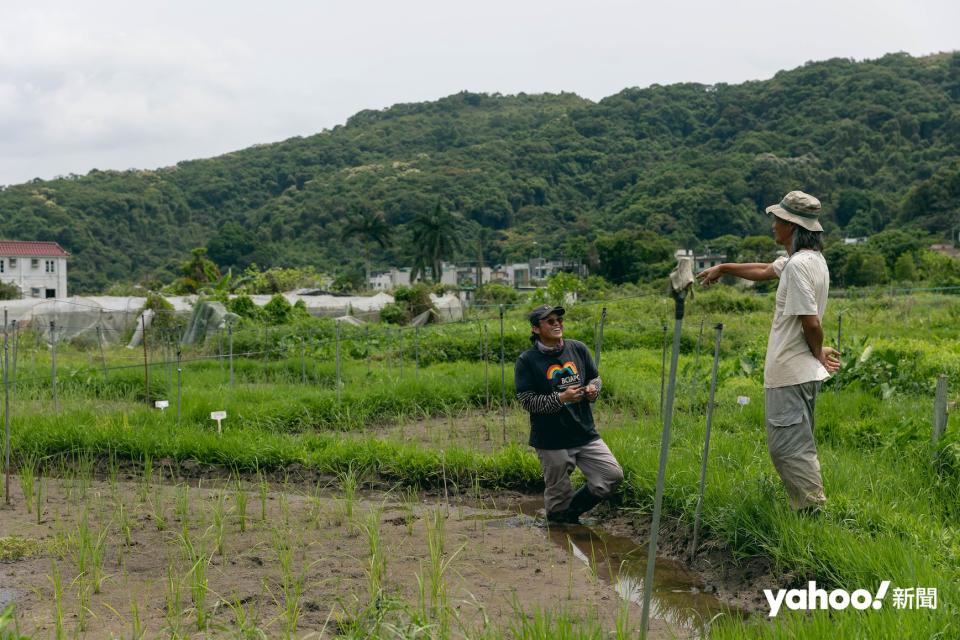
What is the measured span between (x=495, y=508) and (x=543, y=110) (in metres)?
110

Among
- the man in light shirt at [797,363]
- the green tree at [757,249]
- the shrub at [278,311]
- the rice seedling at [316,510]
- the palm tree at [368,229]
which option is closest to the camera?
the man in light shirt at [797,363]

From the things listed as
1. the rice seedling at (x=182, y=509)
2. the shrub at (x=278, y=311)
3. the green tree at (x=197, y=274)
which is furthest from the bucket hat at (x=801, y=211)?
the green tree at (x=197, y=274)

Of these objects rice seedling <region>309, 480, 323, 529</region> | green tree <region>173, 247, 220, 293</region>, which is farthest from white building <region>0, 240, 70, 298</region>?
rice seedling <region>309, 480, 323, 529</region>

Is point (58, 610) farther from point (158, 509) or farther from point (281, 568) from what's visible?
point (158, 509)

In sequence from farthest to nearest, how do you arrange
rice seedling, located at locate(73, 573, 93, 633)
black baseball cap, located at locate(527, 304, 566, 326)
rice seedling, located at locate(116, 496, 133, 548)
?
black baseball cap, located at locate(527, 304, 566, 326)
rice seedling, located at locate(116, 496, 133, 548)
rice seedling, located at locate(73, 573, 93, 633)

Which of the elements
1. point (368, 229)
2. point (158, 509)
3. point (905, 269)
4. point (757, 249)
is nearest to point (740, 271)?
point (158, 509)

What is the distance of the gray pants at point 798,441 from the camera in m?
4.52

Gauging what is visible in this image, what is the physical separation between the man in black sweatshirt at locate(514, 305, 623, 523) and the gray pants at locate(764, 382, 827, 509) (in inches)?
48.1

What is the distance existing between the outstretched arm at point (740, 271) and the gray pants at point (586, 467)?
1.40 metres

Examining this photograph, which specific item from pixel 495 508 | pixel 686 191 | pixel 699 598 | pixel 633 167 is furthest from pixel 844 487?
pixel 633 167

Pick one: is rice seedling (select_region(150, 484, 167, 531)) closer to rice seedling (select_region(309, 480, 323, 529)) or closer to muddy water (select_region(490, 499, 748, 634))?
rice seedling (select_region(309, 480, 323, 529))

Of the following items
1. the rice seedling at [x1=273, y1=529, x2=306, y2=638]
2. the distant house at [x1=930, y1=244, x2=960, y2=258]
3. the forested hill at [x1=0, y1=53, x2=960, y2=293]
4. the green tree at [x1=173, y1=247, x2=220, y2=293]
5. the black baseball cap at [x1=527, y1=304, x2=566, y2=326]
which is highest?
the forested hill at [x1=0, y1=53, x2=960, y2=293]

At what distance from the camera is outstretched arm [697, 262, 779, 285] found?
475 centimetres

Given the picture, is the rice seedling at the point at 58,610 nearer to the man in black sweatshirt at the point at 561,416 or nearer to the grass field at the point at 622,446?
the grass field at the point at 622,446
